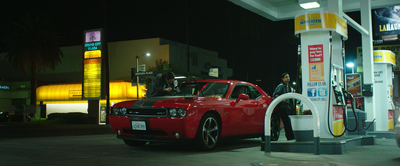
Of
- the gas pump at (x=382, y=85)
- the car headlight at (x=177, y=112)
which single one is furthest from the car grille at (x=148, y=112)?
the gas pump at (x=382, y=85)

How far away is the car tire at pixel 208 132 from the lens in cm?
695

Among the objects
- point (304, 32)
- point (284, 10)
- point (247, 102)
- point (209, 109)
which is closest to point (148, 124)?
point (209, 109)

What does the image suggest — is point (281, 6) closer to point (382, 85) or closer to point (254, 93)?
point (254, 93)

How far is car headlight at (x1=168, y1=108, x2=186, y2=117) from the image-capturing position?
22.1 ft

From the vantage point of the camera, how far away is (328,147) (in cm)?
677

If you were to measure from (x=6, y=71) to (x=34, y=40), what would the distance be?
28.3 meters

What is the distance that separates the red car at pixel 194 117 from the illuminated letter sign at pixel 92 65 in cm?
2431

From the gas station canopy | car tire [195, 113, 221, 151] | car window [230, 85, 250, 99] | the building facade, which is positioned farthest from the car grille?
the building facade

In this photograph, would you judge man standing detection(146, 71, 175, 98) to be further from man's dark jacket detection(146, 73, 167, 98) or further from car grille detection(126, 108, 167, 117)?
car grille detection(126, 108, 167, 117)

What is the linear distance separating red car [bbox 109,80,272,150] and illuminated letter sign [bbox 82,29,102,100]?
79.8 ft

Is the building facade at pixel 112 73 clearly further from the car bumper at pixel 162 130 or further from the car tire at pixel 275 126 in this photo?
the car bumper at pixel 162 130

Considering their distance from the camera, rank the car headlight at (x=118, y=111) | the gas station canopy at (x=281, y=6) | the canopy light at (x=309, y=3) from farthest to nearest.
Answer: the gas station canopy at (x=281, y=6), the canopy light at (x=309, y=3), the car headlight at (x=118, y=111)

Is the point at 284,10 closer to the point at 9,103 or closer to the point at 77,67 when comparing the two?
the point at 77,67

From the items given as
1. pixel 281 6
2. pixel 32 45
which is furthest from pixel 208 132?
pixel 32 45
